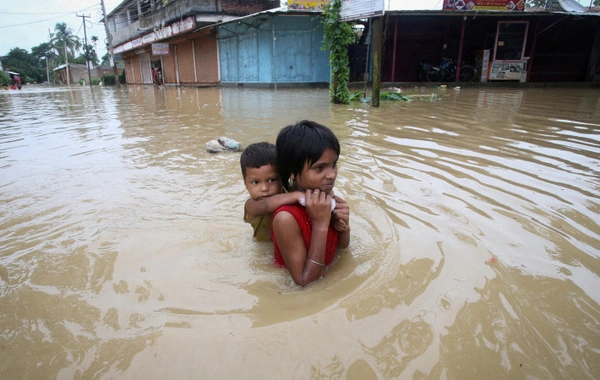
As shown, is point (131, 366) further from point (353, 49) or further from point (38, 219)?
point (353, 49)

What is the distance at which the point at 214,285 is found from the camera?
180 centimetres

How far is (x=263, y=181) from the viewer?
191 centimetres

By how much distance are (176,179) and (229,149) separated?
1117mm

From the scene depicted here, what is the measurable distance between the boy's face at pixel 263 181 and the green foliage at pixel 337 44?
7331 millimetres

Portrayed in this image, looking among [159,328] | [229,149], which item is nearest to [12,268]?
[159,328]

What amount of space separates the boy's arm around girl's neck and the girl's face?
73 millimetres

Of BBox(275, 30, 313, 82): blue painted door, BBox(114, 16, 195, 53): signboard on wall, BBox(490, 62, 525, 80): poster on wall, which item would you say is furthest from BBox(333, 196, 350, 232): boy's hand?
BBox(114, 16, 195, 53): signboard on wall

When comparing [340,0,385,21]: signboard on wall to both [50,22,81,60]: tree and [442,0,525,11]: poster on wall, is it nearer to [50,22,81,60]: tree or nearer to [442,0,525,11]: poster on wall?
[442,0,525,11]: poster on wall

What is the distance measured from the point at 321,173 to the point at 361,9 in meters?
6.96

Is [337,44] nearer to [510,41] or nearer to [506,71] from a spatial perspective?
[506,71]

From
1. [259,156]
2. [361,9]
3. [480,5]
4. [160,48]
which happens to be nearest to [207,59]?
[160,48]

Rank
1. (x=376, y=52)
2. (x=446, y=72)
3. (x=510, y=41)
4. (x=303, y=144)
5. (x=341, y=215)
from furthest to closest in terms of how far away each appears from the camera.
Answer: (x=446, y=72) → (x=510, y=41) → (x=376, y=52) → (x=341, y=215) → (x=303, y=144)

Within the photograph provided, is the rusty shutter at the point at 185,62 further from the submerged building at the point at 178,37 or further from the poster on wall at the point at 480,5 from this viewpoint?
the poster on wall at the point at 480,5

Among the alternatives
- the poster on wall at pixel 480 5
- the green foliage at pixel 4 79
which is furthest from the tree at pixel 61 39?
the poster on wall at pixel 480 5
